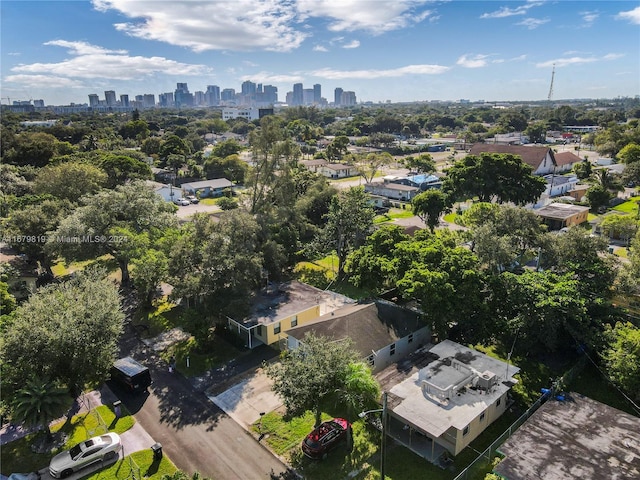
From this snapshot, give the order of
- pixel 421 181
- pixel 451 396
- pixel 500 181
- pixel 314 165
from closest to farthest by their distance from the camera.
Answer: pixel 451 396 → pixel 500 181 → pixel 421 181 → pixel 314 165

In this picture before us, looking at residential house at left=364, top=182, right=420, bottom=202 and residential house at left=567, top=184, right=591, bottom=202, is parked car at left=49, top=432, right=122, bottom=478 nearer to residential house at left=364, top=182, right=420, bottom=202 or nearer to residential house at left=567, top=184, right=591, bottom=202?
residential house at left=364, top=182, right=420, bottom=202

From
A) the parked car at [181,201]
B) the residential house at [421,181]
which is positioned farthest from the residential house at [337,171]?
the parked car at [181,201]

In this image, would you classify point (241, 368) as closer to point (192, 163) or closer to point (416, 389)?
point (416, 389)

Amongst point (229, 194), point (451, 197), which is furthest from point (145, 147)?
point (451, 197)

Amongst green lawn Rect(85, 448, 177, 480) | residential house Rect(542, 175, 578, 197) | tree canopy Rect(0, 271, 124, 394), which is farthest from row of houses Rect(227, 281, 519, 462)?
residential house Rect(542, 175, 578, 197)

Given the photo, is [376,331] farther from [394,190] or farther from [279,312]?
[394,190]

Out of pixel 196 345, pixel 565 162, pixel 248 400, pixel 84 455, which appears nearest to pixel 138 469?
pixel 84 455

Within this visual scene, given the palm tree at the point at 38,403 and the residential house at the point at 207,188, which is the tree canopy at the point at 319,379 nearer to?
the palm tree at the point at 38,403
